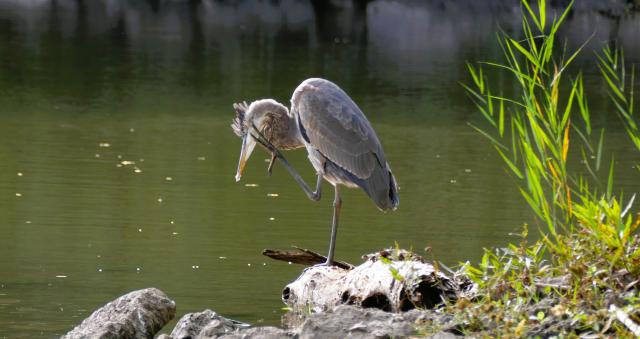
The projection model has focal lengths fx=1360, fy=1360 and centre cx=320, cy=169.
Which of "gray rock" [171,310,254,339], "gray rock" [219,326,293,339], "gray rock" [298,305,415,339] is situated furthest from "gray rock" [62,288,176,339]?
"gray rock" [298,305,415,339]

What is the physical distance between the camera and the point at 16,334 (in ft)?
23.6

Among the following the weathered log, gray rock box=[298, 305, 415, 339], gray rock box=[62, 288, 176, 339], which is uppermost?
gray rock box=[298, 305, 415, 339]

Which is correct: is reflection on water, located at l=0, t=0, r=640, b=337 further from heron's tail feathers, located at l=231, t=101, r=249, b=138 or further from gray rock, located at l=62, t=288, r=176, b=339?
heron's tail feathers, located at l=231, t=101, r=249, b=138

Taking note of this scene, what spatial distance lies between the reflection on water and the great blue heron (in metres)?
0.91

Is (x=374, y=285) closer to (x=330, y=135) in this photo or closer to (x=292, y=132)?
(x=330, y=135)

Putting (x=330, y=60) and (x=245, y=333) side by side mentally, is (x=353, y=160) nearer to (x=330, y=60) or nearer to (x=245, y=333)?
(x=245, y=333)

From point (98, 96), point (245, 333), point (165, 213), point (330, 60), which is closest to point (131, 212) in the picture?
point (165, 213)

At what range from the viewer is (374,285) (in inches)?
285

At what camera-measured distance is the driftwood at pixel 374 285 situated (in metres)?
6.80

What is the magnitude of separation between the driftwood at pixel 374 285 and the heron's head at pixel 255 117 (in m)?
0.82

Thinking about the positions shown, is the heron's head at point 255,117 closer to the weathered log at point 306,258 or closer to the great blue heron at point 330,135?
the great blue heron at point 330,135

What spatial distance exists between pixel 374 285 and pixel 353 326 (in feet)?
5.82

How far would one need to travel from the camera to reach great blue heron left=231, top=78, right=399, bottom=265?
27.8 ft

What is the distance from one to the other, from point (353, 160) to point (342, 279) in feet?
3.35
